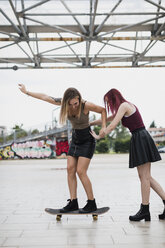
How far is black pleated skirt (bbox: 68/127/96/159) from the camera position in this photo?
4309 mm

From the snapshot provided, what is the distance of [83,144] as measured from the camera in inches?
171

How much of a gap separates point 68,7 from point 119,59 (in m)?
4.26

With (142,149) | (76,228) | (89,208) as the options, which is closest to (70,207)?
(89,208)

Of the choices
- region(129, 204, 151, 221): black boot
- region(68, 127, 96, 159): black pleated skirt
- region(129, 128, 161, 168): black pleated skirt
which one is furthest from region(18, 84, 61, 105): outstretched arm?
region(129, 204, 151, 221): black boot

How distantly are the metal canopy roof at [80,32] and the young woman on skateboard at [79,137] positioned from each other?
570cm

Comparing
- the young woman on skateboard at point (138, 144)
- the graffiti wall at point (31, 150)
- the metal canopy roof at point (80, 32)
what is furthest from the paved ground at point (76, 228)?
the graffiti wall at point (31, 150)

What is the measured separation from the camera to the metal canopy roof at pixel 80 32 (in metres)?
9.90

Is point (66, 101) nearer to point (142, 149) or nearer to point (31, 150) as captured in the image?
point (142, 149)

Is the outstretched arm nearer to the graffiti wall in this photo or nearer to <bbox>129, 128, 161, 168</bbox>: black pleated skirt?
<bbox>129, 128, 161, 168</bbox>: black pleated skirt

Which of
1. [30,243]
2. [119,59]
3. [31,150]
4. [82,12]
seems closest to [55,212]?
[30,243]

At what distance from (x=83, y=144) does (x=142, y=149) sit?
0.82 metres

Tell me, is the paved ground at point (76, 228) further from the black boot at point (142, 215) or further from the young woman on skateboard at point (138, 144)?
the young woman on skateboard at point (138, 144)

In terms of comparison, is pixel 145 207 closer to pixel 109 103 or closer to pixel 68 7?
pixel 109 103

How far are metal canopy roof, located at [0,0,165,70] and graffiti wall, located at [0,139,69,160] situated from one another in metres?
22.4
